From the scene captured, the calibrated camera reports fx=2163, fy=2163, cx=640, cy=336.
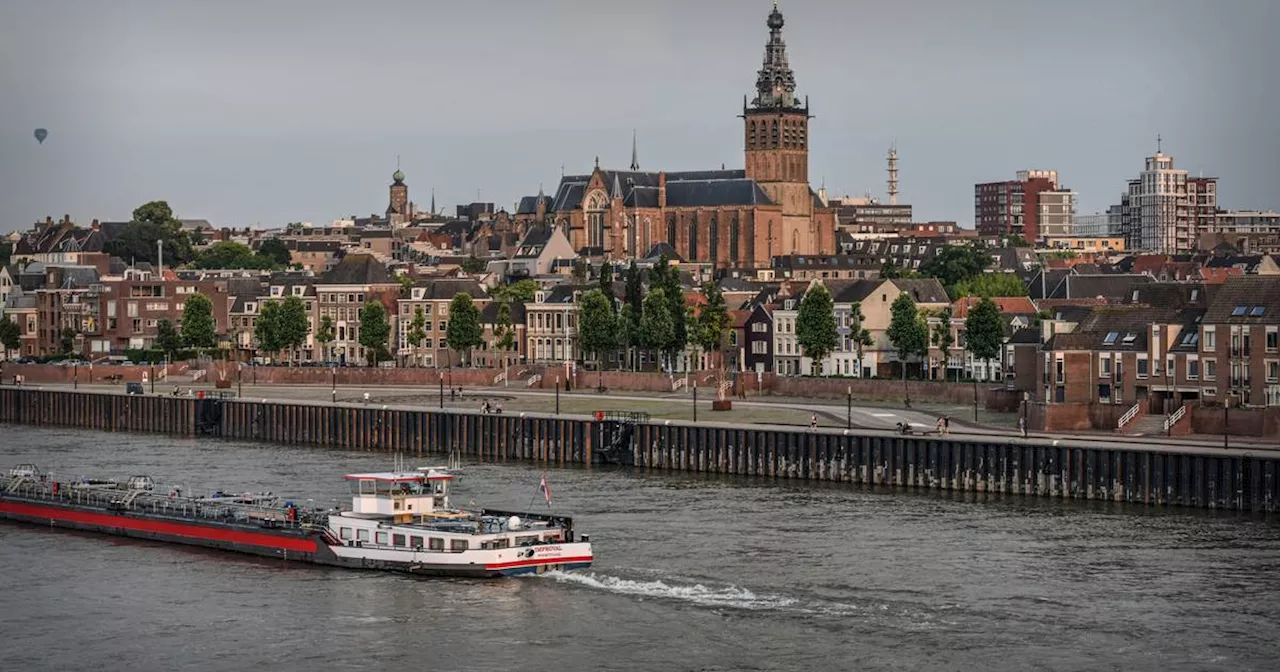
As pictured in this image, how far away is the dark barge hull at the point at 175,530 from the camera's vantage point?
86.9 meters

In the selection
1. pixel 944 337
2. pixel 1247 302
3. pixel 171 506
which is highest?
pixel 1247 302

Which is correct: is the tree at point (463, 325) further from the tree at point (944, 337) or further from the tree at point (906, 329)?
the tree at point (944, 337)

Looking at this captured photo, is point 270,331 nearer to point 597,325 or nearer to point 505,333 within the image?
point 505,333

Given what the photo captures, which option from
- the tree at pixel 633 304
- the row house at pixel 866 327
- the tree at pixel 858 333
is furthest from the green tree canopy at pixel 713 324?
the tree at pixel 858 333

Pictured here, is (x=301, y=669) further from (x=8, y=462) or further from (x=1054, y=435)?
(x=8, y=462)

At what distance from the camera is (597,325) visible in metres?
180

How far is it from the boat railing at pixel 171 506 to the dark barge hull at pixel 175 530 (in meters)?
0.44

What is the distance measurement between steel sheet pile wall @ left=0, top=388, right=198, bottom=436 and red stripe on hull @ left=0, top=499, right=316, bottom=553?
1903 inches

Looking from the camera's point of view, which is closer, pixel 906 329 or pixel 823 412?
pixel 823 412

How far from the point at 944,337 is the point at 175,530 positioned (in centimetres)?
8236

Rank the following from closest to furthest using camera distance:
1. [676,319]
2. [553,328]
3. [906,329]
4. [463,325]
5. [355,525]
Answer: [355,525] < [906,329] < [676,319] < [463,325] < [553,328]

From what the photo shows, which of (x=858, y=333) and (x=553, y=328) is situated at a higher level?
(x=553, y=328)

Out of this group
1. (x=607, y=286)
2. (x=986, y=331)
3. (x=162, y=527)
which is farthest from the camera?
(x=607, y=286)

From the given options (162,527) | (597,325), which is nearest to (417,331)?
(597,325)
